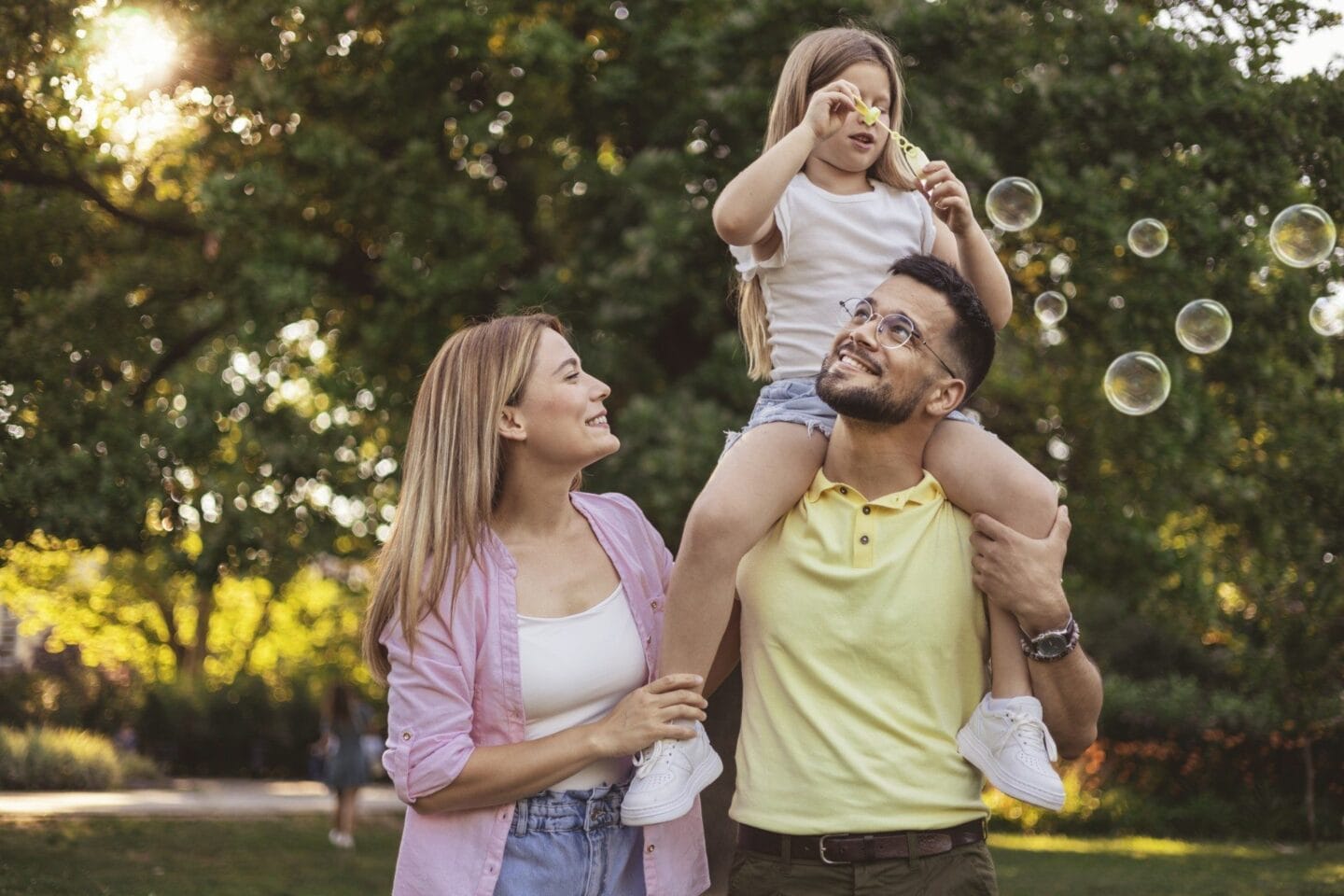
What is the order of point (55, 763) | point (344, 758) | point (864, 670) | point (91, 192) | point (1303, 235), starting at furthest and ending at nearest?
1. point (55, 763)
2. point (344, 758)
3. point (91, 192)
4. point (1303, 235)
5. point (864, 670)

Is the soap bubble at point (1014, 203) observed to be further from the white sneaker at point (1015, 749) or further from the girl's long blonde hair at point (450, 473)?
the white sneaker at point (1015, 749)

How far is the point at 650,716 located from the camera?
2.87 meters

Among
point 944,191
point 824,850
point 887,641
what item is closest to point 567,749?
point 824,850

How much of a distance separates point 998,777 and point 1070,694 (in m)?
0.27

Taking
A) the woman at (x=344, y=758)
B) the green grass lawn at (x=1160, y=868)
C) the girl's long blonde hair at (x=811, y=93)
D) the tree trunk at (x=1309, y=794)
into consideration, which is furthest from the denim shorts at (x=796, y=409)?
the tree trunk at (x=1309, y=794)

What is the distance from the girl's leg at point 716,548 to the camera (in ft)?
9.55

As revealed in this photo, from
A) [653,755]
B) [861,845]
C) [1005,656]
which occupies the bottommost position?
[861,845]

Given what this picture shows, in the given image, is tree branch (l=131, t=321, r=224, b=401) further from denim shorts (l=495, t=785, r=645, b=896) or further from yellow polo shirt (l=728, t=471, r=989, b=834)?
yellow polo shirt (l=728, t=471, r=989, b=834)

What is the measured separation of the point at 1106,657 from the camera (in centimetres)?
2062

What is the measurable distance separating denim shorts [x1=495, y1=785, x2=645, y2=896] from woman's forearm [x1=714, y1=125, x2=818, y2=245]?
138 centimetres

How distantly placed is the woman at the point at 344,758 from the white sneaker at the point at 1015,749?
12.3 m

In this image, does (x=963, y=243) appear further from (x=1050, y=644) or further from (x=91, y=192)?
(x=91, y=192)

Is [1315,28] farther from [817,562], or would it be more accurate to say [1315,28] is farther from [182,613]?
[182,613]

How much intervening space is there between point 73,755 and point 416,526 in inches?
775
